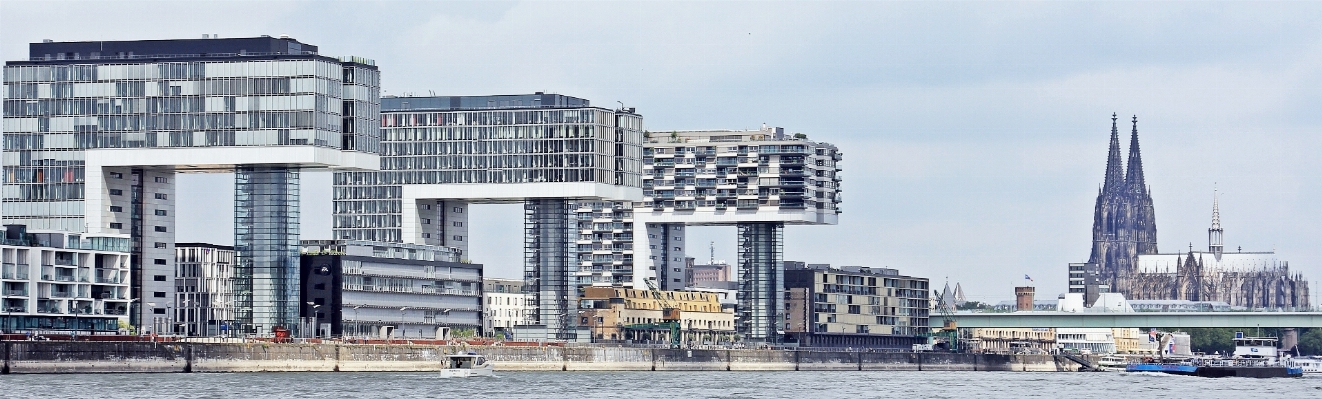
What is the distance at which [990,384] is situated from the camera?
599 ft

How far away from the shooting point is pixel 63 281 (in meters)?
175

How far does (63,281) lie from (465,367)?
31876 millimetres

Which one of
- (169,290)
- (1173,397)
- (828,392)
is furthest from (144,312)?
(1173,397)

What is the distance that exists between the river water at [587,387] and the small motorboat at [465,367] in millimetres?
1865

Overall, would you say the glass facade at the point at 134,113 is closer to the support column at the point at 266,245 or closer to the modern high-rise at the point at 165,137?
the modern high-rise at the point at 165,137

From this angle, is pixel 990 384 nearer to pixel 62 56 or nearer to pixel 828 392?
pixel 828 392

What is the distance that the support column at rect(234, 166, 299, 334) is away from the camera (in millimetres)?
193875

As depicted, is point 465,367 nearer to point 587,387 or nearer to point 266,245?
point 587,387

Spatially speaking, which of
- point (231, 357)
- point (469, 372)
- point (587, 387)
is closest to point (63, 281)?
point (231, 357)

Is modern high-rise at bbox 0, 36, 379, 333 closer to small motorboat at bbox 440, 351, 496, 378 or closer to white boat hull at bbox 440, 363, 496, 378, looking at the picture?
small motorboat at bbox 440, 351, 496, 378

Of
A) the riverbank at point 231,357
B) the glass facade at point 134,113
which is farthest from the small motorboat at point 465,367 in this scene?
the glass facade at point 134,113

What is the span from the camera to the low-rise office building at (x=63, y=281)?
6663 inches

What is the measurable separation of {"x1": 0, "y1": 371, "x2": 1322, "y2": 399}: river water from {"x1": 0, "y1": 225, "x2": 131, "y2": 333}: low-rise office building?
20.7 metres

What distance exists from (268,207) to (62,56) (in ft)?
73.9
